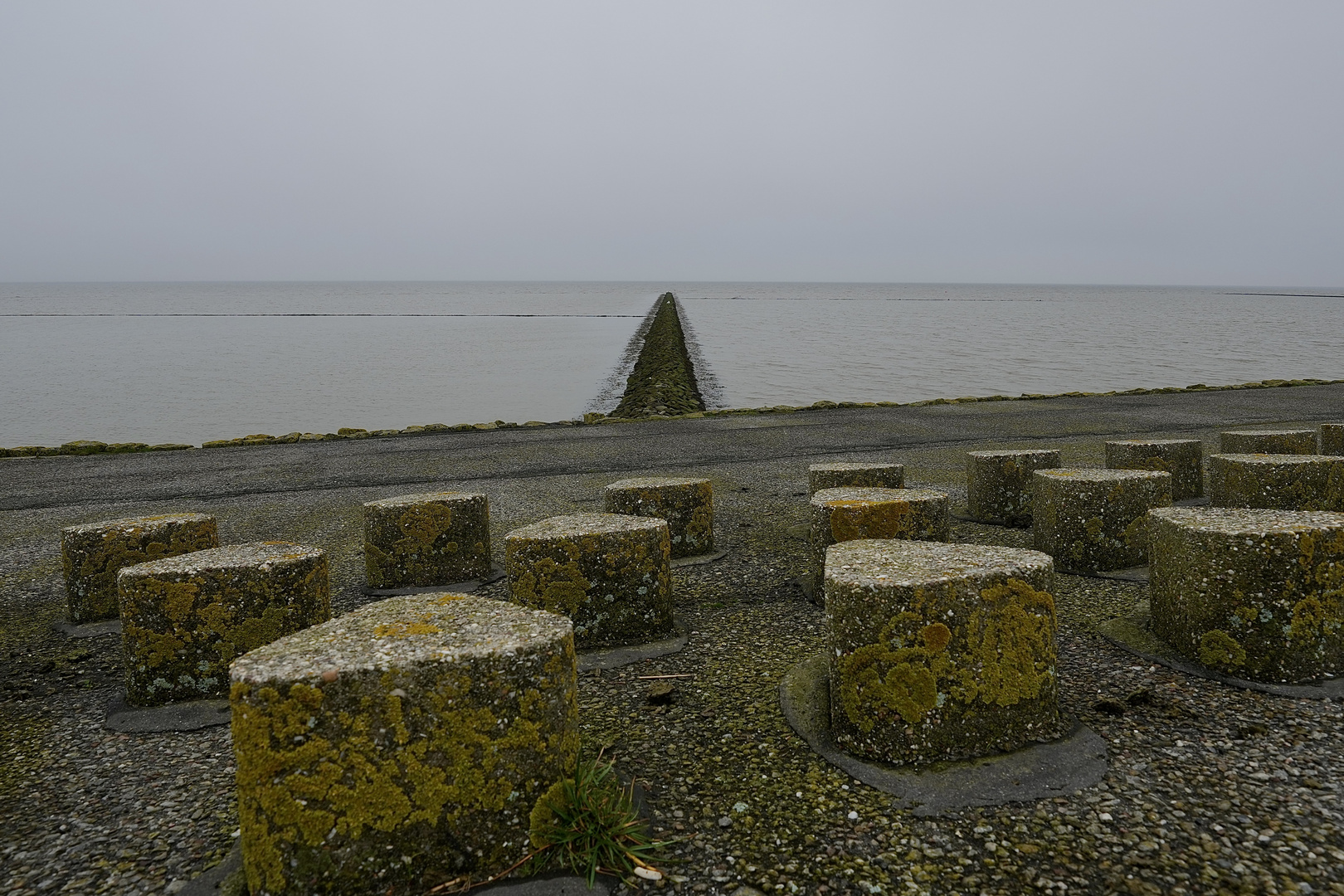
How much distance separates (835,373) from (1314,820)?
3032 centimetres

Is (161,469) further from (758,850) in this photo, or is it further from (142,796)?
(758,850)

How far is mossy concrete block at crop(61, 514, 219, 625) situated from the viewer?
18.2 feet

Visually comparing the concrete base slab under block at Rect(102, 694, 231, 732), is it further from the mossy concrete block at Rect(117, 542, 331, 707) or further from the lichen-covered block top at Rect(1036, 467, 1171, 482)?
the lichen-covered block top at Rect(1036, 467, 1171, 482)

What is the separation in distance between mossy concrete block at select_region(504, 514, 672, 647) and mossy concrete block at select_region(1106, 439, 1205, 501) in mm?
5013

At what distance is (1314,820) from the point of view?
284cm

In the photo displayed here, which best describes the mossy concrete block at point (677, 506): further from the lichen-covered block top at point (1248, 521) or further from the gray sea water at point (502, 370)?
the gray sea water at point (502, 370)

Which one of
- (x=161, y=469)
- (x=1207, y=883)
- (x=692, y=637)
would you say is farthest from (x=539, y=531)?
(x=161, y=469)

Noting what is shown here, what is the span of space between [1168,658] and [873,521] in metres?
1.80

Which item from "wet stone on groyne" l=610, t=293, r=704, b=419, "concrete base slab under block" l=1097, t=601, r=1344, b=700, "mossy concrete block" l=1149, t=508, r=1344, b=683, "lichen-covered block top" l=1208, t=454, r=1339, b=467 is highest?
"wet stone on groyne" l=610, t=293, r=704, b=419

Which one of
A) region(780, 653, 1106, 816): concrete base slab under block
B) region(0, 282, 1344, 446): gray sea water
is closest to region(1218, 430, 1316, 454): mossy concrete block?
region(780, 653, 1106, 816): concrete base slab under block

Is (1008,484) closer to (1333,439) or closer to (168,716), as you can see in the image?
(1333,439)

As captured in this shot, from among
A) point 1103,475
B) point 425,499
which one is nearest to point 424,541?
point 425,499

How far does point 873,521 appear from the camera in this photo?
541cm

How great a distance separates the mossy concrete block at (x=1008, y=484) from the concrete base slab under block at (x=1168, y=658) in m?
2.26
